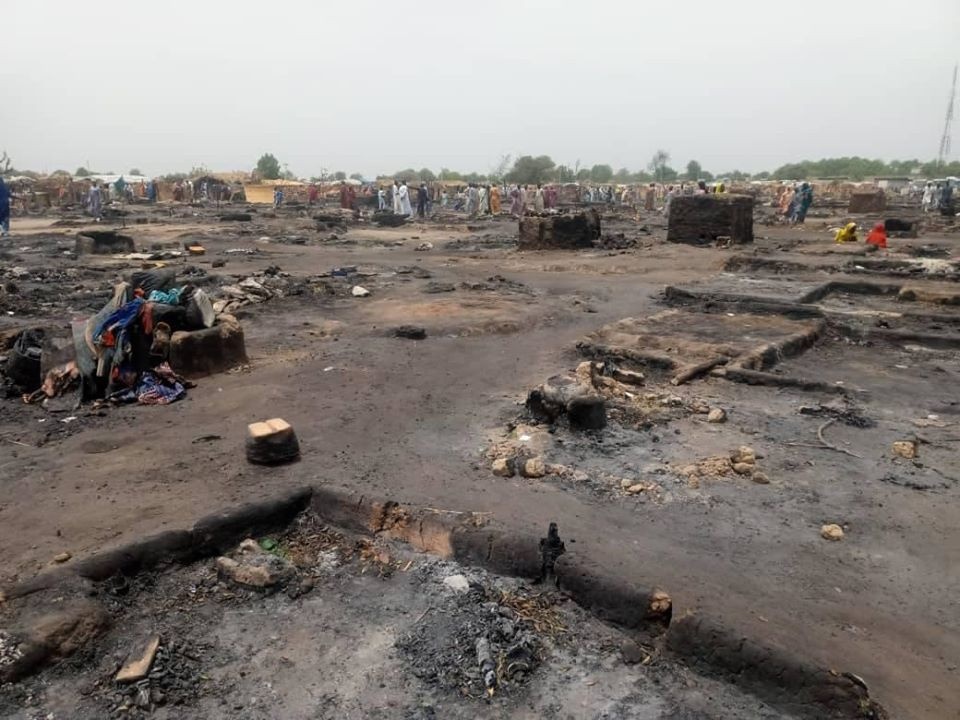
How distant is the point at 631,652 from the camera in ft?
10.4

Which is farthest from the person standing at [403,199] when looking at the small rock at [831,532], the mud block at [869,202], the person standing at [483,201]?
the small rock at [831,532]

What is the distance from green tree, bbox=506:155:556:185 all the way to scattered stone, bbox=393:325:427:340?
5333 centimetres

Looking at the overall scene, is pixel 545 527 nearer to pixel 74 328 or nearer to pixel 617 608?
pixel 617 608

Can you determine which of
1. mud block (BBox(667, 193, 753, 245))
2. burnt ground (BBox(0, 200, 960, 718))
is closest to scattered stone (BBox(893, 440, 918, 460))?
burnt ground (BBox(0, 200, 960, 718))

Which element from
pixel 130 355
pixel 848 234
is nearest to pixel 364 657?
pixel 130 355

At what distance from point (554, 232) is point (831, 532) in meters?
15.2

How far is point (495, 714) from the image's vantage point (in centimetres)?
284

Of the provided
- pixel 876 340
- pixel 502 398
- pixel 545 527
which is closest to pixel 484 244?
pixel 876 340

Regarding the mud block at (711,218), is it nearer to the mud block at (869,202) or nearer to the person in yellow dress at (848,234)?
the person in yellow dress at (848,234)

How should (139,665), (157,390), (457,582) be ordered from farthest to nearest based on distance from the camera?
(157,390) → (457,582) → (139,665)

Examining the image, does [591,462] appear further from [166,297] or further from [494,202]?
[494,202]

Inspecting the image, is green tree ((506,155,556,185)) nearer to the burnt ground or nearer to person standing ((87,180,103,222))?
person standing ((87,180,103,222))

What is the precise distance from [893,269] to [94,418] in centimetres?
1315

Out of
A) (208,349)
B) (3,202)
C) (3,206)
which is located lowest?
(208,349)
